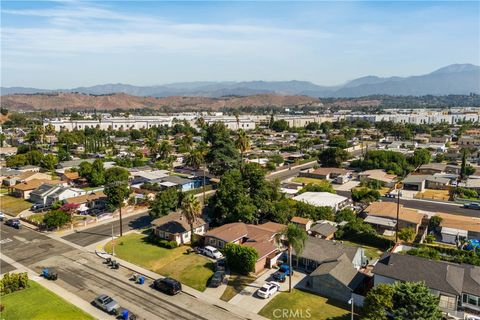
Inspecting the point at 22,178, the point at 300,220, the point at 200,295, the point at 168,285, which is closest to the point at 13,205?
the point at 22,178

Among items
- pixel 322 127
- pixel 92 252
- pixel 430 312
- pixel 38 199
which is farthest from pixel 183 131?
pixel 430 312

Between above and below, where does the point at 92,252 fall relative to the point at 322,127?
below

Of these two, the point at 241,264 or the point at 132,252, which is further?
the point at 132,252

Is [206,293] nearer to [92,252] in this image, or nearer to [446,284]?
[92,252]

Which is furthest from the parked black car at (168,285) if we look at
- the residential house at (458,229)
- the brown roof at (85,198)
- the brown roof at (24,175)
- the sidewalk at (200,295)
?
the brown roof at (24,175)

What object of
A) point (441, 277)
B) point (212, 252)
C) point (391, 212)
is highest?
point (441, 277)

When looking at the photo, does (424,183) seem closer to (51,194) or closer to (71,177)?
(51,194)
